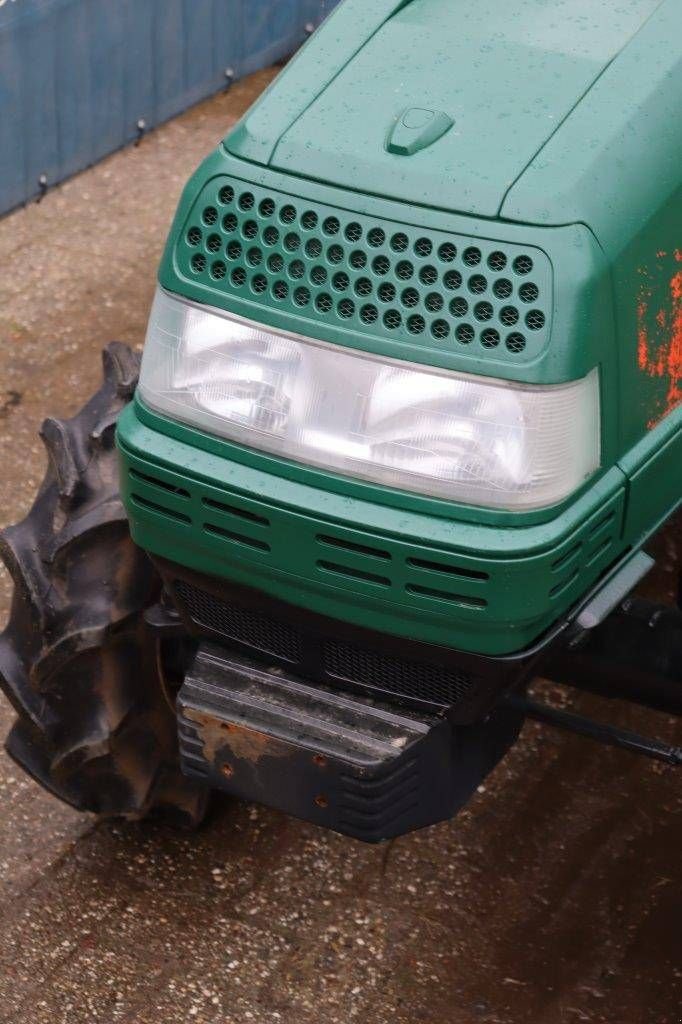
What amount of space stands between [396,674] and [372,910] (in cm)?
95

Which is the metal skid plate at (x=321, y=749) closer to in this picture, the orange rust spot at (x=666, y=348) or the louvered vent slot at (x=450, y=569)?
the louvered vent slot at (x=450, y=569)

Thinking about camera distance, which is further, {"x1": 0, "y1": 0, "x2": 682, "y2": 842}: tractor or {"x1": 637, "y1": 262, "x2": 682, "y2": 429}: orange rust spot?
{"x1": 637, "y1": 262, "x2": 682, "y2": 429}: orange rust spot

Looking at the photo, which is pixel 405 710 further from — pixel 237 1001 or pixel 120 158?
pixel 120 158

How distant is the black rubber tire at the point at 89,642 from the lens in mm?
3135

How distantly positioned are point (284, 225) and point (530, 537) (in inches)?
22.6

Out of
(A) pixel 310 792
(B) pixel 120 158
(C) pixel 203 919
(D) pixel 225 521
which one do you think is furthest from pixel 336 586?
(B) pixel 120 158

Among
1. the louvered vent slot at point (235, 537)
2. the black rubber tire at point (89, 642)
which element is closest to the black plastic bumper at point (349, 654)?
the louvered vent slot at point (235, 537)

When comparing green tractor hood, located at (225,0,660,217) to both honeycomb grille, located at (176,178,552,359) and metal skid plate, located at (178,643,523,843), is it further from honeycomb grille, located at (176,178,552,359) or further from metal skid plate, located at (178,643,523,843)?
metal skid plate, located at (178,643,523,843)

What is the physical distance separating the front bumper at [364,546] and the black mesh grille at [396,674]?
124mm

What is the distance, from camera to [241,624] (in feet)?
9.07

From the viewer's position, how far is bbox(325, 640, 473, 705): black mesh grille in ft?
8.63

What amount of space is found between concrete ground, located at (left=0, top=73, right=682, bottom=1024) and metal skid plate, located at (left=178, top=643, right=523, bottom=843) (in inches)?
23.7

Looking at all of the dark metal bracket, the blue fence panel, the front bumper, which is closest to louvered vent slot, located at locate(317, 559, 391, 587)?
the front bumper

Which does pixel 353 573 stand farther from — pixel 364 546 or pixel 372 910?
pixel 372 910
